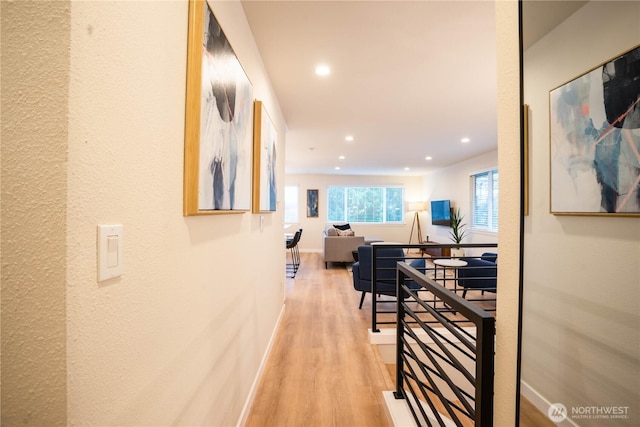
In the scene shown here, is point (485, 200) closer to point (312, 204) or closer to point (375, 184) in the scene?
point (375, 184)

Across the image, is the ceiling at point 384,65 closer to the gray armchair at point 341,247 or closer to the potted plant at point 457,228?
the gray armchair at point 341,247

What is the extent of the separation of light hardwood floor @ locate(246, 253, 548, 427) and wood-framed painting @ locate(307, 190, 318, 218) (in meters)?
5.06

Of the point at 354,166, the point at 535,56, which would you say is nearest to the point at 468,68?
the point at 535,56

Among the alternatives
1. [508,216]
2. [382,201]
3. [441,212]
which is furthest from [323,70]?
[382,201]

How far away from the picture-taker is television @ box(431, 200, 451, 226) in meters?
7.04

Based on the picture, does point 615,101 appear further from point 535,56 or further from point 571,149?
point 535,56

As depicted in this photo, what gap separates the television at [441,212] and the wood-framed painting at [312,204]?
3.52 meters

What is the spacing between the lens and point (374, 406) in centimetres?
184

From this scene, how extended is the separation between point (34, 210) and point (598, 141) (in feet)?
4.03

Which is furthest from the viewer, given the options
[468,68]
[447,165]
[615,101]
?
[447,165]

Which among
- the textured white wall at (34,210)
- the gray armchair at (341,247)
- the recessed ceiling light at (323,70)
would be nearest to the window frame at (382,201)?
the gray armchair at (341,247)

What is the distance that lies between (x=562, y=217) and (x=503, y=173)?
0.21 meters

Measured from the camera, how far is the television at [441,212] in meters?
7.04

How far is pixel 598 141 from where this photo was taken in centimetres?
68
